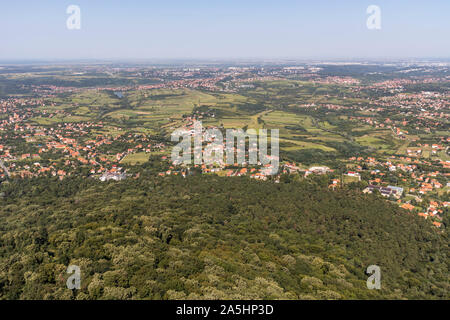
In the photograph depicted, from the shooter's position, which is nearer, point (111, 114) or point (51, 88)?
point (111, 114)

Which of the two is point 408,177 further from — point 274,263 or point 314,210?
point 274,263

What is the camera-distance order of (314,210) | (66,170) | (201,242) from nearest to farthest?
(201,242) < (314,210) < (66,170)

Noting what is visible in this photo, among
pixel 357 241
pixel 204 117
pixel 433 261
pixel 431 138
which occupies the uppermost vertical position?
pixel 204 117

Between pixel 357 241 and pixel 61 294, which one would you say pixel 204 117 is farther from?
pixel 61 294

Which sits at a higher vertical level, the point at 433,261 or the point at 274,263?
the point at 274,263

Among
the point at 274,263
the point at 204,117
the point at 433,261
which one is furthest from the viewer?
the point at 204,117

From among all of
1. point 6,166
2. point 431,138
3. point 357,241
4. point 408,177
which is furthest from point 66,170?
point 431,138
